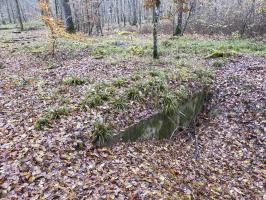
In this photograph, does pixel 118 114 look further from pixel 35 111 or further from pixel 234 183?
pixel 234 183

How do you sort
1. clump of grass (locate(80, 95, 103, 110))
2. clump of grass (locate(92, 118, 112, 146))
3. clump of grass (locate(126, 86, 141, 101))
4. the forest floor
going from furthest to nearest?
1. clump of grass (locate(126, 86, 141, 101))
2. clump of grass (locate(80, 95, 103, 110))
3. clump of grass (locate(92, 118, 112, 146))
4. the forest floor

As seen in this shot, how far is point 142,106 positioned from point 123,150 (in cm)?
184

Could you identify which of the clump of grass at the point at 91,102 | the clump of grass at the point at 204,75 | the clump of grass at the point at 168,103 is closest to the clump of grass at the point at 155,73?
the clump of grass at the point at 168,103

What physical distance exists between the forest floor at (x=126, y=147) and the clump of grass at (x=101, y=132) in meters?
0.25

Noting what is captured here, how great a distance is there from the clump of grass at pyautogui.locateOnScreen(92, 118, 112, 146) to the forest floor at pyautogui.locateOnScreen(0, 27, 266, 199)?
0.83 ft

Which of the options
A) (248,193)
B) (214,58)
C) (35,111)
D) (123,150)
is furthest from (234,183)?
(214,58)

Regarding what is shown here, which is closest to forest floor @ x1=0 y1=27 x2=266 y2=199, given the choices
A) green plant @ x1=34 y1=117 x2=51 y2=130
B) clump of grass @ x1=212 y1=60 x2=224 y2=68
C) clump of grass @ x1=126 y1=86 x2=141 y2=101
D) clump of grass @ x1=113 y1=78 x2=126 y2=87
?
clump of grass @ x1=212 y1=60 x2=224 y2=68

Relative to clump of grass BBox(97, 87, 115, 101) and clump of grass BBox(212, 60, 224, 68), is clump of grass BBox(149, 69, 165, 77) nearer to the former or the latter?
clump of grass BBox(97, 87, 115, 101)

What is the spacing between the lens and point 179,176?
6078mm

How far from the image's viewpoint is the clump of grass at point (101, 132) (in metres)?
6.30

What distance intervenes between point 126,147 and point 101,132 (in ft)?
2.49

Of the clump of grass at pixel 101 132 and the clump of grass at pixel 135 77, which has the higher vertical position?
the clump of grass at pixel 135 77

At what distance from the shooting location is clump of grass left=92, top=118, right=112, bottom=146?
20.7ft

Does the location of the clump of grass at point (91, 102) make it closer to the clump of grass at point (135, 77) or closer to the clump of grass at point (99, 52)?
the clump of grass at point (135, 77)
